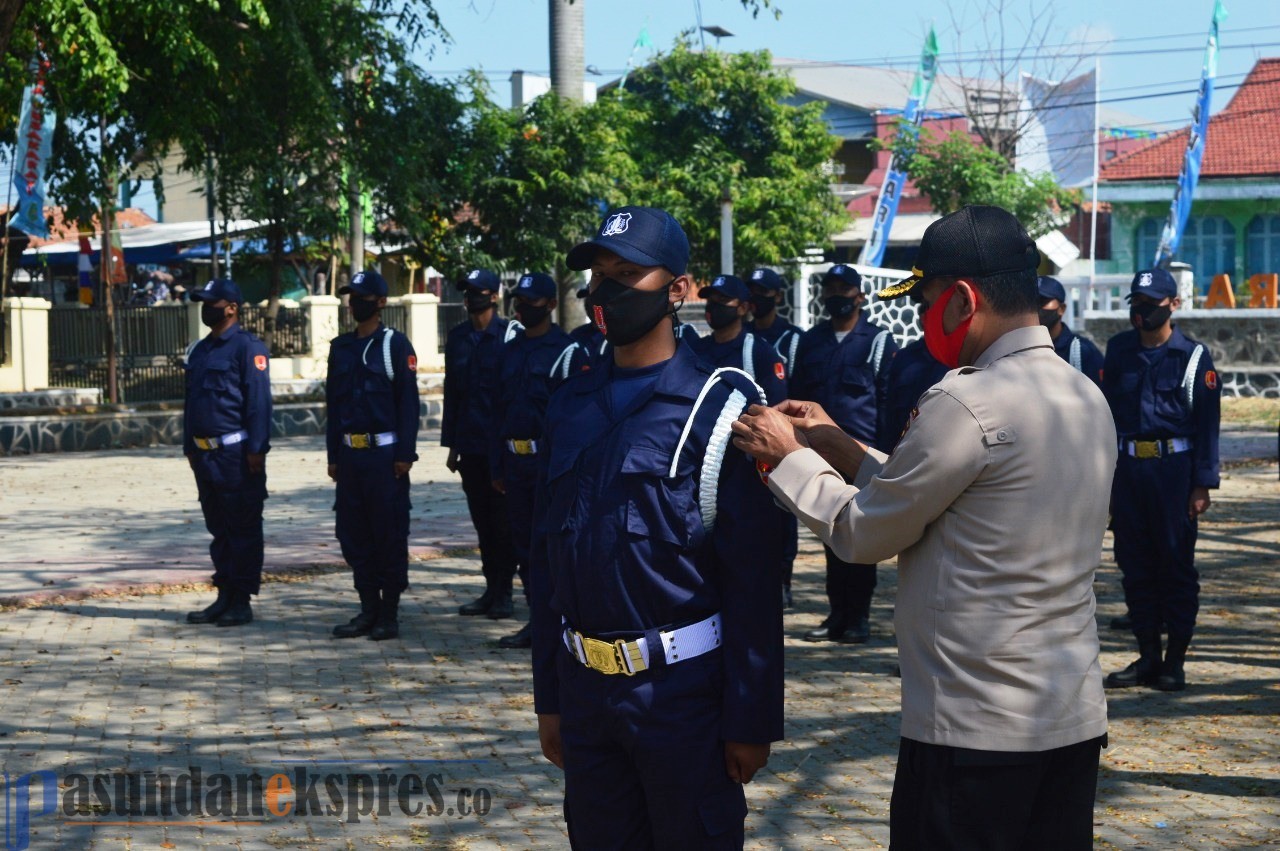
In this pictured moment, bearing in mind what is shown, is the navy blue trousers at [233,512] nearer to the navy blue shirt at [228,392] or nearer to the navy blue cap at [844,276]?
the navy blue shirt at [228,392]

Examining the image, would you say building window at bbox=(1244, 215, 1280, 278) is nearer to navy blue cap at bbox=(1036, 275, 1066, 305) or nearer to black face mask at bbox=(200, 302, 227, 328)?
navy blue cap at bbox=(1036, 275, 1066, 305)

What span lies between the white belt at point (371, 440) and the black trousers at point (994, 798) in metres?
6.35

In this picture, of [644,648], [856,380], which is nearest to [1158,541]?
[856,380]

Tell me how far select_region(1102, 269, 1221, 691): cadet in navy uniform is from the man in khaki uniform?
15.9ft

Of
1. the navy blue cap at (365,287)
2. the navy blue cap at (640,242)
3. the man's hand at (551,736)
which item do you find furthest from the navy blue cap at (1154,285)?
the man's hand at (551,736)

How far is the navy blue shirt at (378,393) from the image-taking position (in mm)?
9289

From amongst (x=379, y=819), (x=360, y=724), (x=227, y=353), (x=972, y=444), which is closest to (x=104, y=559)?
(x=227, y=353)

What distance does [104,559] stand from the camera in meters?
12.5

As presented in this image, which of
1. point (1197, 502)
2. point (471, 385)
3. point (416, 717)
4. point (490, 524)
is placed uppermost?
point (471, 385)

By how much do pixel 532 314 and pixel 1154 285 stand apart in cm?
367

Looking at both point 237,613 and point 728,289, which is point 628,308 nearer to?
point 728,289

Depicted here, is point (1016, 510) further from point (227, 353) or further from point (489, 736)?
point (227, 353)

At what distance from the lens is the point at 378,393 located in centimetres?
930

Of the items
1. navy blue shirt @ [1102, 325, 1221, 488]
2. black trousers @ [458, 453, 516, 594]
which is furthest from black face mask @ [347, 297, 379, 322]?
navy blue shirt @ [1102, 325, 1221, 488]
